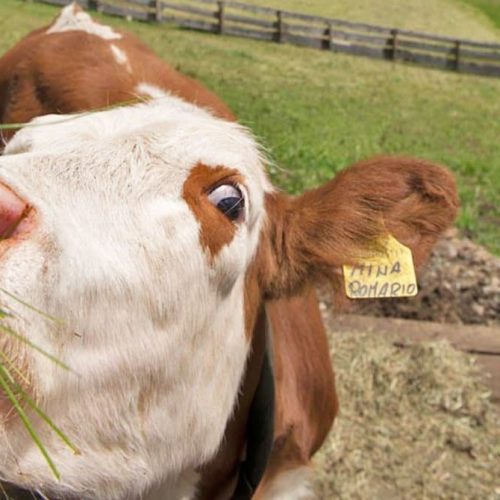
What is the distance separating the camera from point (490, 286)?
18.8 ft

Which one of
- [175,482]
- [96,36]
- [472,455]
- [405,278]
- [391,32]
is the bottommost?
[391,32]

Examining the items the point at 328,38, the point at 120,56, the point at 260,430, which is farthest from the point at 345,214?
the point at 328,38

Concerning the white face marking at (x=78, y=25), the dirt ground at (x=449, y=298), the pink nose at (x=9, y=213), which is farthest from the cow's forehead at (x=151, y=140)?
the dirt ground at (x=449, y=298)

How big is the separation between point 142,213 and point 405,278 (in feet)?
3.78

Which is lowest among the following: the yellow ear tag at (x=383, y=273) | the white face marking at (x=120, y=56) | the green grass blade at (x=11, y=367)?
the yellow ear tag at (x=383, y=273)

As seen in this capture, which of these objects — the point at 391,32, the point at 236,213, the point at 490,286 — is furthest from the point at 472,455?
the point at 391,32

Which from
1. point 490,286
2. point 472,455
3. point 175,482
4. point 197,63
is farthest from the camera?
point 197,63

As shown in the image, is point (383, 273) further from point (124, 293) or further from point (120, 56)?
point (120, 56)

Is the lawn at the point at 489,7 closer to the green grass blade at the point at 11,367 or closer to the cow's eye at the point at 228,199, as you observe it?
the cow's eye at the point at 228,199

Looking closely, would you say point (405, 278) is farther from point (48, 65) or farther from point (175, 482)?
point (48, 65)

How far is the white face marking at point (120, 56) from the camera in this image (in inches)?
153

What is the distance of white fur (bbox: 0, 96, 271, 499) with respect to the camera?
181cm

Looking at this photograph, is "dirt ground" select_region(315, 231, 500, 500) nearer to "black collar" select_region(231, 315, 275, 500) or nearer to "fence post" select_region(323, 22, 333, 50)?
"black collar" select_region(231, 315, 275, 500)

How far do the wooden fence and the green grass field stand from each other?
0.50m
